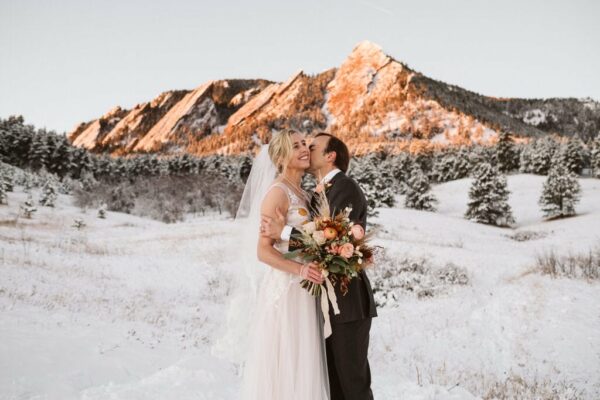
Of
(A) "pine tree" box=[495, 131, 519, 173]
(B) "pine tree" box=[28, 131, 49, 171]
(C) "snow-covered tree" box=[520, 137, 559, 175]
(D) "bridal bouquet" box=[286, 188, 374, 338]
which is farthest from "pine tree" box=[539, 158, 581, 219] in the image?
(B) "pine tree" box=[28, 131, 49, 171]

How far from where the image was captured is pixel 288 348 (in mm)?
3869

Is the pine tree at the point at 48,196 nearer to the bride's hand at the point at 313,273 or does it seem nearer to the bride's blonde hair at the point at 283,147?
the bride's blonde hair at the point at 283,147

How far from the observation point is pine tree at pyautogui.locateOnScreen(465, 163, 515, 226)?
43.5m

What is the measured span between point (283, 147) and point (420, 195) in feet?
Result: 164

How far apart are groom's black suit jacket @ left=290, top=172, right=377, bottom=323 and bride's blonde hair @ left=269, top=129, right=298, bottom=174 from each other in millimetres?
492

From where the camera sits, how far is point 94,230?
3188 centimetres

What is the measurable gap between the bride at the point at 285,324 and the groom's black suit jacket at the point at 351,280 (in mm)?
282

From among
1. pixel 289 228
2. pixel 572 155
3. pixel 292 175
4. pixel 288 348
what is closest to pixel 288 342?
pixel 288 348

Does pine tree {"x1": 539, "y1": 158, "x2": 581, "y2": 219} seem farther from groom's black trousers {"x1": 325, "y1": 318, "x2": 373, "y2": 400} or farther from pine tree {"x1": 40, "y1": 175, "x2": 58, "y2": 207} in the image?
Answer: pine tree {"x1": 40, "y1": 175, "x2": 58, "y2": 207}

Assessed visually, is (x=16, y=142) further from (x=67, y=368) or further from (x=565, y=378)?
(x=565, y=378)

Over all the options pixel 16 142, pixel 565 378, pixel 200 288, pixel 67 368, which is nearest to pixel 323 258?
pixel 67 368

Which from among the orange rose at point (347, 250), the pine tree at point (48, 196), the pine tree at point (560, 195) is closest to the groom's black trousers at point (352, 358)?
the orange rose at point (347, 250)

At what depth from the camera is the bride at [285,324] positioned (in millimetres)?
3834

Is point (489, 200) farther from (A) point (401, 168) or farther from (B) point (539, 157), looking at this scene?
(A) point (401, 168)
